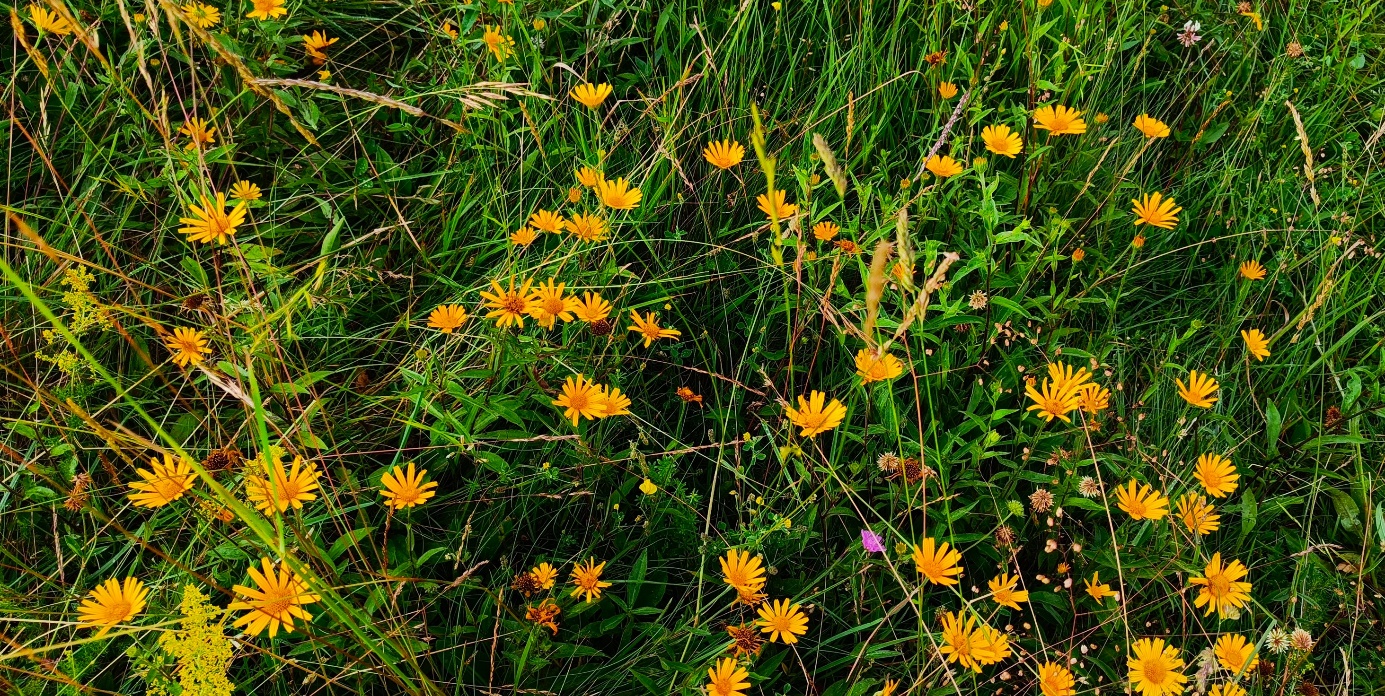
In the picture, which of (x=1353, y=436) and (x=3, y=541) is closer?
(x=3, y=541)

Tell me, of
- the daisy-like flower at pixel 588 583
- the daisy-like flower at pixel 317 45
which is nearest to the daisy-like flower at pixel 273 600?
the daisy-like flower at pixel 588 583

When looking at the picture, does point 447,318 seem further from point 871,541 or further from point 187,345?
point 871,541

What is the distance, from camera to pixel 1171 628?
68.8 inches

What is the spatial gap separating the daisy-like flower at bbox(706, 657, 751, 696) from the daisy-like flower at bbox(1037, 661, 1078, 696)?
0.48m

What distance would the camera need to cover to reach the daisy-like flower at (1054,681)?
1.49 metres

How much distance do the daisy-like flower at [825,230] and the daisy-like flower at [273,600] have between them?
3.88 ft

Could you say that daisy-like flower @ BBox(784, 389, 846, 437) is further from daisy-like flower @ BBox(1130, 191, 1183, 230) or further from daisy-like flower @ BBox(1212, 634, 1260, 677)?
daisy-like flower @ BBox(1130, 191, 1183, 230)

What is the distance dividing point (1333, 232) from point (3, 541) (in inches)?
114

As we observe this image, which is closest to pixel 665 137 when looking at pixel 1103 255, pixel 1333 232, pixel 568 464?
pixel 568 464

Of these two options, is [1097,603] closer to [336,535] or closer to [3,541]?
[336,535]

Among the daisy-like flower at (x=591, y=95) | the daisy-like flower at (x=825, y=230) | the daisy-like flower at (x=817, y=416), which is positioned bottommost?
the daisy-like flower at (x=817, y=416)

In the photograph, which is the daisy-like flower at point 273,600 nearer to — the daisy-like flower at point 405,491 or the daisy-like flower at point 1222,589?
the daisy-like flower at point 405,491

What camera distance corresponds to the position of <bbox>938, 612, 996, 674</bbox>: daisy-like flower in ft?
4.88

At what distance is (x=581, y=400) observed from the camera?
1625 mm
